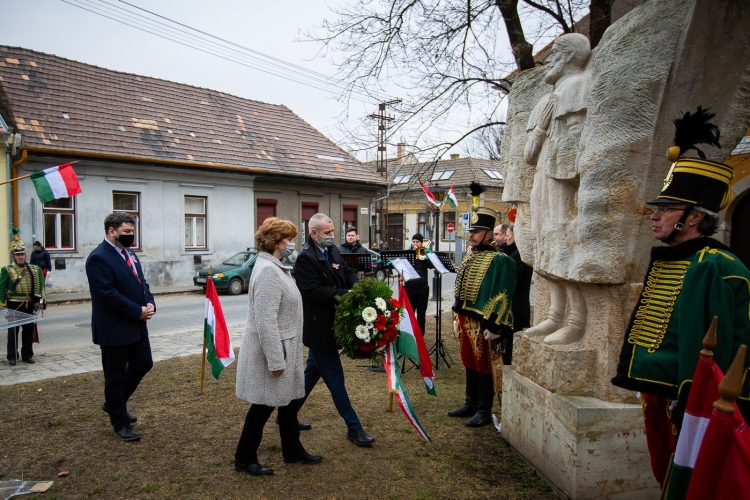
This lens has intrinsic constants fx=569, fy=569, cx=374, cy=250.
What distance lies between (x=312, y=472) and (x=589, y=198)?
2786 millimetres

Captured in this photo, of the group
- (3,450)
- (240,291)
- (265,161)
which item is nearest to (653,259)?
(3,450)

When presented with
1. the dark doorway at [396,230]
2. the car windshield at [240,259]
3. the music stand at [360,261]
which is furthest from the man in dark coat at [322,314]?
the dark doorway at [396,230]

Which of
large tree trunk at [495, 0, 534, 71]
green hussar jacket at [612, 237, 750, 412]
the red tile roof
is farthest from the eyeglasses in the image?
the red tile roof

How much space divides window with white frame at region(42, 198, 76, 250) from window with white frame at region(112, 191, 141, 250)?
1.54 m

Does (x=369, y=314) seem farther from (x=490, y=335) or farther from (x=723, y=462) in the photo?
(x=723, y=462)

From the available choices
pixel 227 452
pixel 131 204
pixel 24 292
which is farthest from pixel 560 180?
pixel 131 204

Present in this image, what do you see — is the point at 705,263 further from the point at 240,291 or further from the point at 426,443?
the point at 240,291

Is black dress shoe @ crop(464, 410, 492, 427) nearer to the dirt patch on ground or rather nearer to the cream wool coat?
the dirt patch on ground

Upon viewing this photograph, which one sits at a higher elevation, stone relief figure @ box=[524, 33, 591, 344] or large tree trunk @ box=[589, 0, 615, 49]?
large tree trunk @ box=[589, 0, 615, 49]

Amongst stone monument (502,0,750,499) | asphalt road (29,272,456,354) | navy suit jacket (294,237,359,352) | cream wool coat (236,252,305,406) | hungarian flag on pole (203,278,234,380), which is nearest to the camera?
stone monument (502,0,750,499)

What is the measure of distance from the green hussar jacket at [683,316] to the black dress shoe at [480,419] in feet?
8.28

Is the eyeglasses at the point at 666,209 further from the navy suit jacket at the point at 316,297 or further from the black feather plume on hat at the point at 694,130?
the navy suit jacket at the point at 316,297

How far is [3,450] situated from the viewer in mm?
4145

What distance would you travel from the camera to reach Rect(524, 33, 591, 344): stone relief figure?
13.3ft
